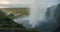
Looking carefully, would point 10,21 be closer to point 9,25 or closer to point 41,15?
point 9,25

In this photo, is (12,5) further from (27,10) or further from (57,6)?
(57,6)

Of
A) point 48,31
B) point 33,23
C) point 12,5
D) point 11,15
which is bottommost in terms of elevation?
point 48,31

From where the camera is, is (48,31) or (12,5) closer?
(48,31)

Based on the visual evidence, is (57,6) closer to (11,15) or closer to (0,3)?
(11,15)

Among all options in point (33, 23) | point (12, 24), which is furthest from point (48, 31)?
point (12, 24)

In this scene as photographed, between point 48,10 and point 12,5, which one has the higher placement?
point 12,5

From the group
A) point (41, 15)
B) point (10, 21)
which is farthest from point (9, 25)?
point (41, 15)

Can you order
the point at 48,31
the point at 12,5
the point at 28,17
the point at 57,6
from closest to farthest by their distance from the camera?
the point at 48,31 → the point at 57,6 → the point at 28,17 → the point at 12,5

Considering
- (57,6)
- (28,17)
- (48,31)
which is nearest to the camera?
(48,31)
